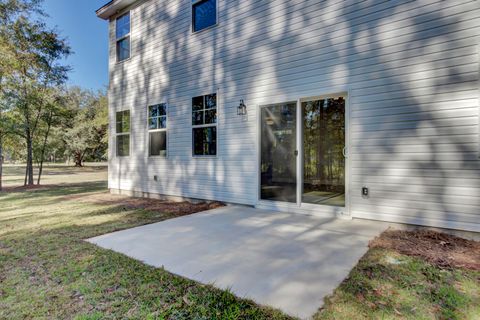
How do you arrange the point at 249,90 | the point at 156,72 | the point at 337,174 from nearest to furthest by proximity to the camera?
the point at 337,174 → the point at 249,90 → the point at 156,72

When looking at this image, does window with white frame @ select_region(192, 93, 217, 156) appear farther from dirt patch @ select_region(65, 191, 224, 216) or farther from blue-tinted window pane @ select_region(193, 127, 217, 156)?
dirt patch @ select_region(65, 191, 224, 216)

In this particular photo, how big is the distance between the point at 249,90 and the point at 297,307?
4.25 m

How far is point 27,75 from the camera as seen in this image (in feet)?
29.8

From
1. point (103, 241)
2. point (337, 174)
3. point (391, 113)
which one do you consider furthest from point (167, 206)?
point (391, 113)

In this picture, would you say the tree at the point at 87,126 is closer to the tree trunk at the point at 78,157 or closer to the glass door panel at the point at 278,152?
the tree trunk at the point at 78,157

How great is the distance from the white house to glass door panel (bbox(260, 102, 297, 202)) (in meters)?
0.02

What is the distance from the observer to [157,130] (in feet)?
23.3

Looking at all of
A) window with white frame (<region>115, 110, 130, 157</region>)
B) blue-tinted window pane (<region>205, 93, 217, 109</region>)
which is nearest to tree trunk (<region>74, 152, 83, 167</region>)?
window with white frame (<region>115, 110, 130, 157</region>)

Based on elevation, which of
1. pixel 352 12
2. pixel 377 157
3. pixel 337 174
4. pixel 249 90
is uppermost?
pixel 352 12

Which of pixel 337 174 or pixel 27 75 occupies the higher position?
pixel 27 75

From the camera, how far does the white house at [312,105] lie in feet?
11.2

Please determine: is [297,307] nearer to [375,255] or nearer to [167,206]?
[375,255]

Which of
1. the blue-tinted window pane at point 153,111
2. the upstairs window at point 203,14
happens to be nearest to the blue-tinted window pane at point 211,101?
the upstairs window at point 203,14

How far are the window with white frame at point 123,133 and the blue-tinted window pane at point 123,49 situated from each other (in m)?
1.68
